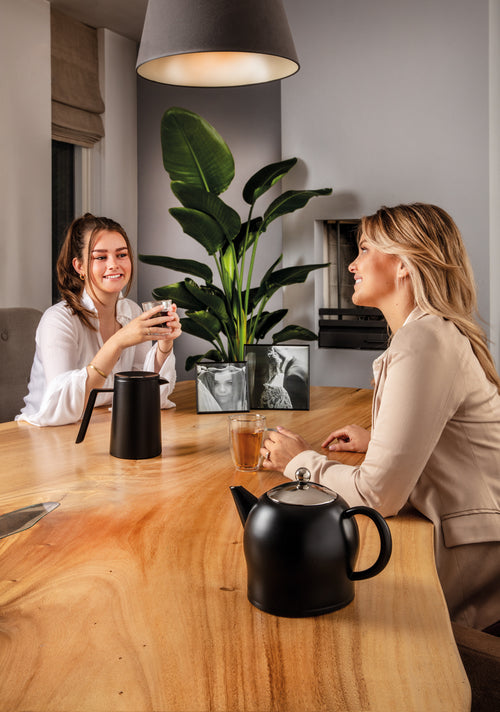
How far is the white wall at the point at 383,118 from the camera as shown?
132 inches

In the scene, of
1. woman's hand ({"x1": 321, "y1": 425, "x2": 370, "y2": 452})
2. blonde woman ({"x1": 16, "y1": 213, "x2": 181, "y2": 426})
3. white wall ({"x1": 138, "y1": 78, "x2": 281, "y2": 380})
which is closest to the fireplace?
white wall ({"x1": 138, "y1": 78, "x2": 281, "y2": 380})

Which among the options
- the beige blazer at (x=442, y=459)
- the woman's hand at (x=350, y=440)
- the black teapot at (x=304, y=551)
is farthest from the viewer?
the woman's hand at (x=350, y=440)

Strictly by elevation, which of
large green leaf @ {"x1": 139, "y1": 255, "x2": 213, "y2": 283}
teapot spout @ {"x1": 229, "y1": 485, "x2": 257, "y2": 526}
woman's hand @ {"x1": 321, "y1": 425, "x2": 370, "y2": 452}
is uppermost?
large green leaf @ {"x1": 139, "y1": 255, "x2": 213, "y2": 283}

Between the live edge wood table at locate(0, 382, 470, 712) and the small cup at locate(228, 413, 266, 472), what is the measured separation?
13 cm

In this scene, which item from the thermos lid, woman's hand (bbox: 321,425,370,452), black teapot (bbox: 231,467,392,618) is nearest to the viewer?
black teapot (bbox: 231,467,392,618)

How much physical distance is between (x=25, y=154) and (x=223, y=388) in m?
2.54

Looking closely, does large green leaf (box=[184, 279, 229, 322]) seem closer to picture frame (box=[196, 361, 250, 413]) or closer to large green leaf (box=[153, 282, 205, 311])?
large green leaf (box=[153, 282, 205, 311])

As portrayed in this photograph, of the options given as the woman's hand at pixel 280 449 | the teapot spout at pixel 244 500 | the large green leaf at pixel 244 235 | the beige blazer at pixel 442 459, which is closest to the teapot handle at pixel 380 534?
the teapot spout at pixel 244 500

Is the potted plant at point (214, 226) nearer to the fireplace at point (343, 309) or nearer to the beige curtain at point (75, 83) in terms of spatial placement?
the fireplace at point (343, 309)

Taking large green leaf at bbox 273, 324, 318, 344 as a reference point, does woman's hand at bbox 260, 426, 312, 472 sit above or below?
below

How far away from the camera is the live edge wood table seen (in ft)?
2.09

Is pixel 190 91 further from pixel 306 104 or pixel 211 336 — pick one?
pixel 211 336

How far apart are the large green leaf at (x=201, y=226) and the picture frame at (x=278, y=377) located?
4.49 feet

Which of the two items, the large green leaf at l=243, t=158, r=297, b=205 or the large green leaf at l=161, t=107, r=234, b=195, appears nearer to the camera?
the large green leaf at l=161, t=107, r=234, b=195
